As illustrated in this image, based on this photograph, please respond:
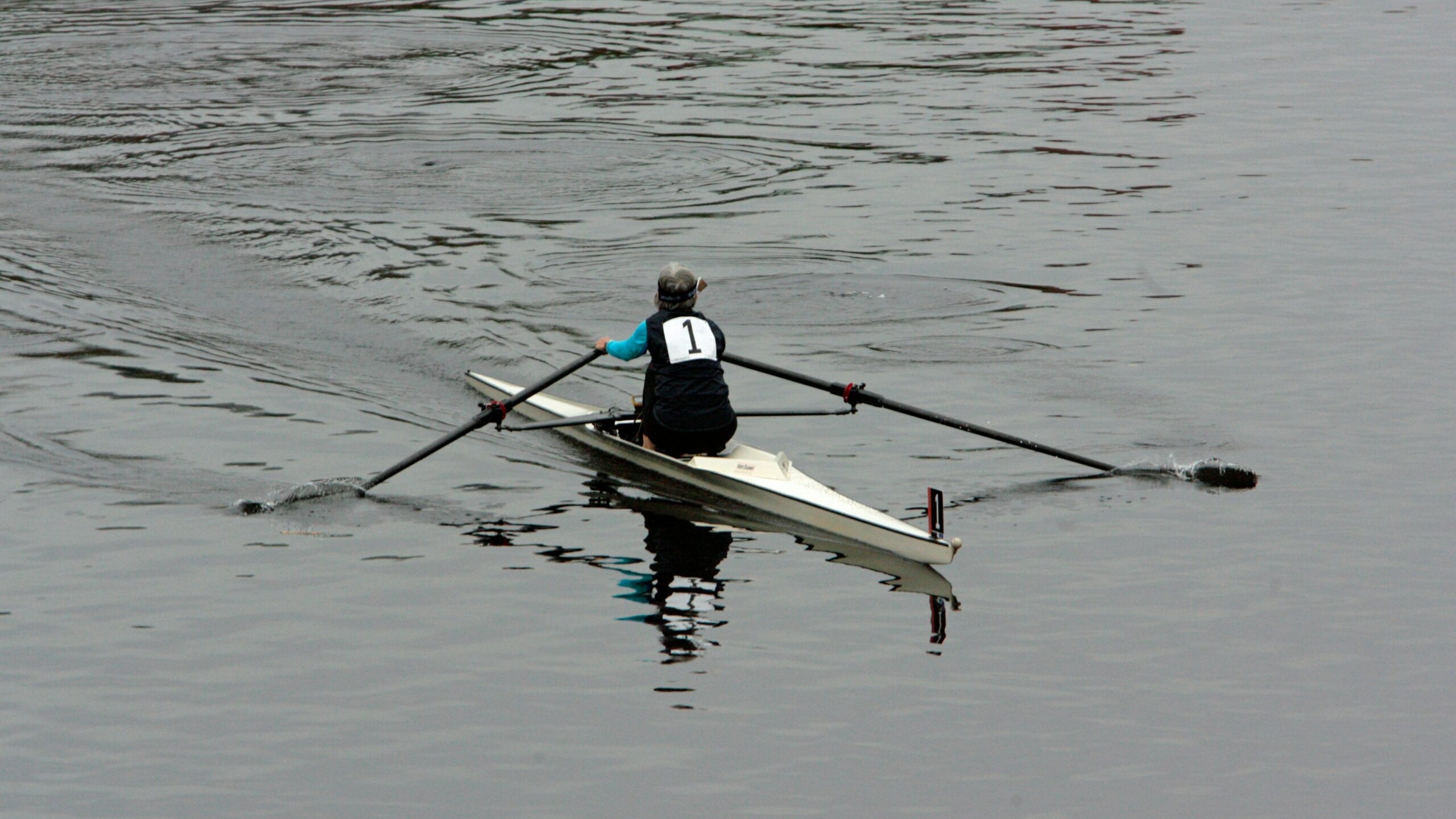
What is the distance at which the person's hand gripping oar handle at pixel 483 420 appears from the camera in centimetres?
1437

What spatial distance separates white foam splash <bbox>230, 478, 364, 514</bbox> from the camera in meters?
13.8

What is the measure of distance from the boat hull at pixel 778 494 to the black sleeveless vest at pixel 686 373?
348 mm

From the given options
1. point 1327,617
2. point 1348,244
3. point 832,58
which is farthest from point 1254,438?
point 832,58

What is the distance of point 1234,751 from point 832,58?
3064 cm

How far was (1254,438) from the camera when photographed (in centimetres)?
1550

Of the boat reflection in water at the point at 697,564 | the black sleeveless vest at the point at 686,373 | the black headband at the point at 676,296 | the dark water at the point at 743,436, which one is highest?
the black headband at the point at 676,296

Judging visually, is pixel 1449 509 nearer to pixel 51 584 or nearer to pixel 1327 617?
pixel 1327 617

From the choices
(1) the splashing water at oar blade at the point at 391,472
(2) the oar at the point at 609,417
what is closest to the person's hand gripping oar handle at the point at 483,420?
(1) the splashing water at oar blade at the point at 391,472

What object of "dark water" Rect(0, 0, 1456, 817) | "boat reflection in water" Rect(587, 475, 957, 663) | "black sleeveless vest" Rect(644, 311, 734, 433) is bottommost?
"boat reflection in water" Rect(587, 475, 957, 663)

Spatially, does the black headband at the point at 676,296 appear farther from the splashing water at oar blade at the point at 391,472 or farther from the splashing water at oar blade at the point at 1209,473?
the splashing water at oar blade at the point at 1209,473

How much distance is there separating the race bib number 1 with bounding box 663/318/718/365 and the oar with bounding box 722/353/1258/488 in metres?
0.36

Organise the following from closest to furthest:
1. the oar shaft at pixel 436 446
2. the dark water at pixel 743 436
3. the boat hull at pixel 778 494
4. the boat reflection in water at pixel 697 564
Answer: the dark water at pixel 743 436
the boat reflection in water at pixel 697 564
the boat hull at pixel 778 494
the oar shaft at pixel 436 446

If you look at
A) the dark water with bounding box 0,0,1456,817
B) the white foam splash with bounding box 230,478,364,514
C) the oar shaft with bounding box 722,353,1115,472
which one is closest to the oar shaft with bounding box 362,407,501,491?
the white foam splash with bounding box 230,478,364,514

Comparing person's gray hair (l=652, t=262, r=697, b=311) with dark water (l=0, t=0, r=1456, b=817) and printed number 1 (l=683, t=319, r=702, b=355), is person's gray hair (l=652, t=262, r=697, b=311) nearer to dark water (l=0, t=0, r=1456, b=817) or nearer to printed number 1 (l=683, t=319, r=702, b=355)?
printed number 1 (l=683, t=319, r=702, b=355)
